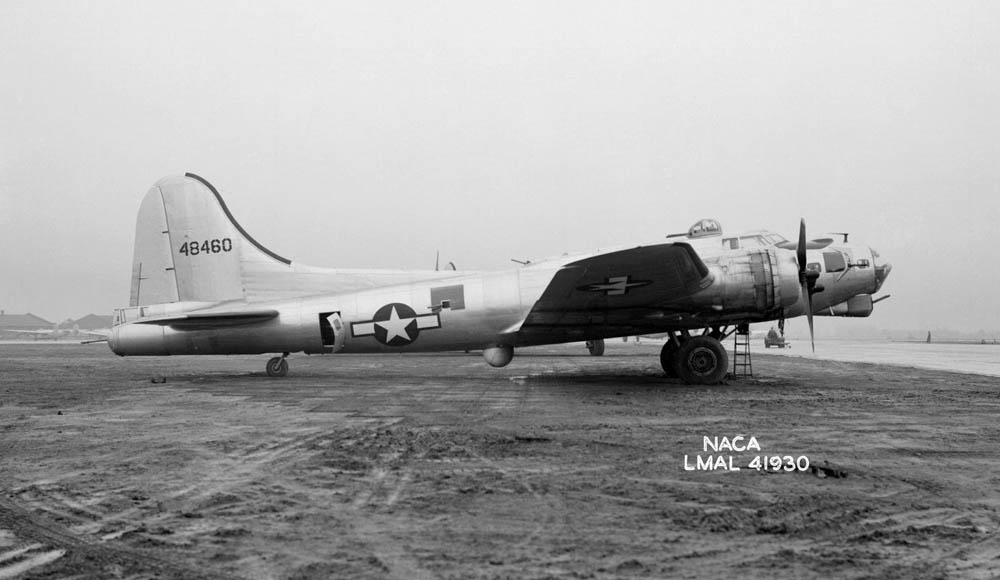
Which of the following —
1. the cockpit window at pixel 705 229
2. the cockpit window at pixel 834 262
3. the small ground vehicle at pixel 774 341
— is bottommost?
the small ground vehicle at pixel 774 341

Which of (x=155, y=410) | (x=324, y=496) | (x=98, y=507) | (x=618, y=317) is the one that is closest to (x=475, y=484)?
(x=324, y=496)

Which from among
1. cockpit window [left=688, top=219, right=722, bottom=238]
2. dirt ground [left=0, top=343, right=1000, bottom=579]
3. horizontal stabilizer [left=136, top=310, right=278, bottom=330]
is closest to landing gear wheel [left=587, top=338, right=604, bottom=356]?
cockpit window [left=688, top=219, right=722, bottom=238]

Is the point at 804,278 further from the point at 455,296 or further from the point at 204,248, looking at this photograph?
the point at 204,248

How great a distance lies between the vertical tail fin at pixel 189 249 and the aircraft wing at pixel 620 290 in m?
6.60

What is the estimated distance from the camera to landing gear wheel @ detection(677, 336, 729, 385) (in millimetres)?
13477

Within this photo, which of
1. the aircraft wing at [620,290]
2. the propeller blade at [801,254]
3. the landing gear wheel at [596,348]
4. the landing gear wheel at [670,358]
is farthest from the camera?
the landing gear wheel at [596,348]

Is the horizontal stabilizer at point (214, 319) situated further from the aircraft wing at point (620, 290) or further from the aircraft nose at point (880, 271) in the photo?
the aircraft nose at point (880, 271)

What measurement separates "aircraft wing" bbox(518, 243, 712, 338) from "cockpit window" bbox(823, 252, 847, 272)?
3.01 meters

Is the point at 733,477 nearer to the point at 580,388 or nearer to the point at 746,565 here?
the point at 746,565

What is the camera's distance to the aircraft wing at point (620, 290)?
12000 millimetres

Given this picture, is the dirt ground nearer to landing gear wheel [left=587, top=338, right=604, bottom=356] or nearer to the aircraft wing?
the aircraft wing

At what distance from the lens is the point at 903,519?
4.13 m

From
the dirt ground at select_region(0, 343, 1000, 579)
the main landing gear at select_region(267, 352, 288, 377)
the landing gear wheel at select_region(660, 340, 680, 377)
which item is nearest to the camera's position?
the dirt ground at select_region(0, 343, 1000, 579)

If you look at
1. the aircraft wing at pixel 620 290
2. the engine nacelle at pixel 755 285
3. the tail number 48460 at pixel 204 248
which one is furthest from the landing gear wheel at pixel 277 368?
the engine nacelle at pixel 755 285
